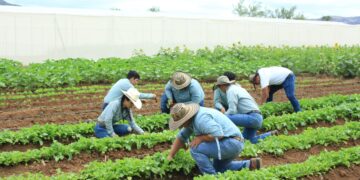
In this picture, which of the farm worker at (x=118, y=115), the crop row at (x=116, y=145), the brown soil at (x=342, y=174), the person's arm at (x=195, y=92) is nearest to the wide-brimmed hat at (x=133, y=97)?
the farm worker at (x=118, y=115)

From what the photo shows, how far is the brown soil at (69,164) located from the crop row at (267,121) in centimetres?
128

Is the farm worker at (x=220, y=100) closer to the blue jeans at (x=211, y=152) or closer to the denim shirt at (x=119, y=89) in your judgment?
the denim shirt at (x=119, y=89)

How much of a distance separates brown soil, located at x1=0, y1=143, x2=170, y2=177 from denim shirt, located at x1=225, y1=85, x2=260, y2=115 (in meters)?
1.39

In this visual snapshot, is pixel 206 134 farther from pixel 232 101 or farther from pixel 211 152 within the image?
pixel 232 101

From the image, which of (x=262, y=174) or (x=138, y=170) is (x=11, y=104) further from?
(x=262, y=174)

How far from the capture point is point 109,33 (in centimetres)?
2331

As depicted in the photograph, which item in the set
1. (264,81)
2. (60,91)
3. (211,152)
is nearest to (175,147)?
(211,152)

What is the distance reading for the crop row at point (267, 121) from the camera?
9.62 m

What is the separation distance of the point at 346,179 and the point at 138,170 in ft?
9.22

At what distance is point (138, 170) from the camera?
741 cm

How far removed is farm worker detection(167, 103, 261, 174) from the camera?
22.6ft

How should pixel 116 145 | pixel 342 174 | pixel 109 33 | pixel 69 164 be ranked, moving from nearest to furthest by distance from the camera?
pixel 342 174 < pixel 69 164 < pixel 116 145 < pixel 109 33

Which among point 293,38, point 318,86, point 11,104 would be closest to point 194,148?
point 11,104

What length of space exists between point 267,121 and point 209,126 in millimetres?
4200
